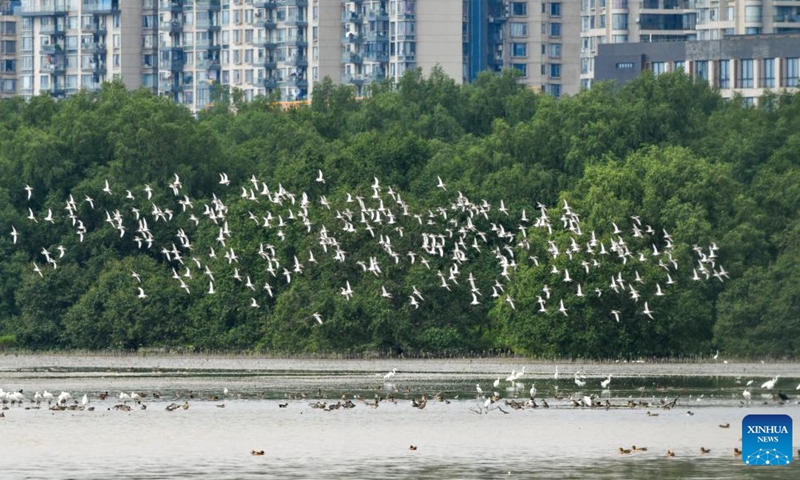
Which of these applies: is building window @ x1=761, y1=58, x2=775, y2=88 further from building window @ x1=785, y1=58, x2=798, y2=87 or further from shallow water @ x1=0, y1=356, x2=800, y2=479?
shallow water @ x1=0, y1=356, x2=800, y2=479

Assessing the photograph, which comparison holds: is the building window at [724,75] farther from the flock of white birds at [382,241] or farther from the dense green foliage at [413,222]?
the flock of white birds at [382,241]

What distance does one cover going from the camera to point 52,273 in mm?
134500

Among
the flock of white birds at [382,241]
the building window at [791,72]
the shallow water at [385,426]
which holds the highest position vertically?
the building window at [791,72]

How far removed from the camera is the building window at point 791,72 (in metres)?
178

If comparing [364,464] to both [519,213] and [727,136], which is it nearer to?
[519,213]

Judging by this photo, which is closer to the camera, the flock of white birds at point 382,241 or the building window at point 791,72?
the flock of white birds at point 382,241

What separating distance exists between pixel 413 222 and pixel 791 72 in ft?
200

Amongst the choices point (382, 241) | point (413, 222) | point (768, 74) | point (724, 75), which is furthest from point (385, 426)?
point (724, 75)

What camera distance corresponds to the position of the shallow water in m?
64.4

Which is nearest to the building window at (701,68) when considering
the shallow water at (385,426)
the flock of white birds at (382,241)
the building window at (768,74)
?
the building window at (768,74)

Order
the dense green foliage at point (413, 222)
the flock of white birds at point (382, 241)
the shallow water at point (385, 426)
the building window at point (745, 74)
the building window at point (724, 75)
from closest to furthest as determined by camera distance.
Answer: the shallow water at point (385, 426), the dense green foliage at point (413, 222), the flock of white birds at point (382, 241), the building window at point (745, 74), the building window at point (724, 75)

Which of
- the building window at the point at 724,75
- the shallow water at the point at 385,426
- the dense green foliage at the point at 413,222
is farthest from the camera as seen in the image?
the building window at the point at 724,75

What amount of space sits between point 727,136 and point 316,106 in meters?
40.4

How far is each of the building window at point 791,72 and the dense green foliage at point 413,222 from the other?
19070 mm
